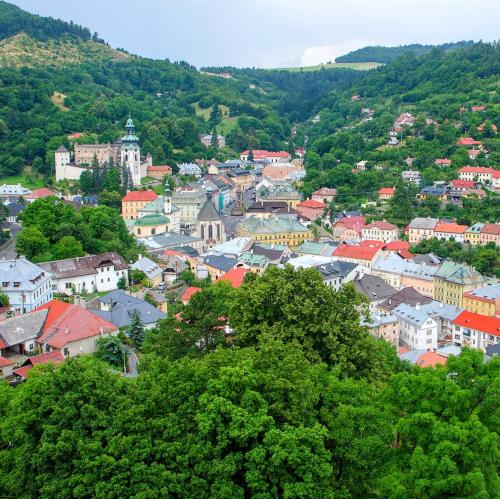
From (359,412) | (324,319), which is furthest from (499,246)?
(359,412)

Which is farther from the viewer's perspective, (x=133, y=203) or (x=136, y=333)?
(x=133, y=203)

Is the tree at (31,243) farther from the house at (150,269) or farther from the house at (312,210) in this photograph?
the house at (312,210)

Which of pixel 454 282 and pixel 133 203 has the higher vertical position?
pixel 133 203

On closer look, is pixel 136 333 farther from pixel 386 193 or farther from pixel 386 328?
pixel 386 193

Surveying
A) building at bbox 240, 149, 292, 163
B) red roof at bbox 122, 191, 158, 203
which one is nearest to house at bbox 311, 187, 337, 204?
red roof at bbox 122, 191, 158, 203

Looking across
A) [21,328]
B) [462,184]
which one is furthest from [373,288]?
[462,184]

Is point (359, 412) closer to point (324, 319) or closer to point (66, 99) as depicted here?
point (324, 319)
